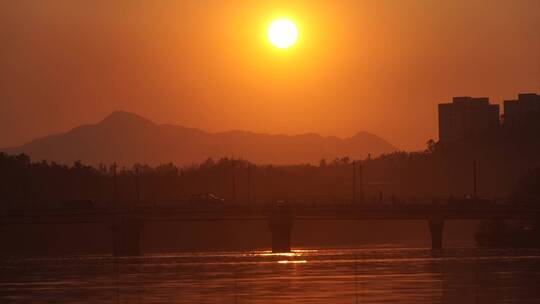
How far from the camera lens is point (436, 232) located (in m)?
188

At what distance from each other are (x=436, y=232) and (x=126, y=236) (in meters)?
37.2

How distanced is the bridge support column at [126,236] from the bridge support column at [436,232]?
3540 centimetres

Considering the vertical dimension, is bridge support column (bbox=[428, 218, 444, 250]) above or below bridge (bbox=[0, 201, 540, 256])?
below

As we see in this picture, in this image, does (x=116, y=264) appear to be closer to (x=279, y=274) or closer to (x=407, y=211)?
(x=279, y=274)

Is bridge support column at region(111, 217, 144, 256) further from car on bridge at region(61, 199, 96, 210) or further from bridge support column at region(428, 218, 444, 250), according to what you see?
bridge support column at region(428, 218, 444, 250)

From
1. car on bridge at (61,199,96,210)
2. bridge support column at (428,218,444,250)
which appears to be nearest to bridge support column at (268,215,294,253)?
bridge support column at (428,218,444,250)

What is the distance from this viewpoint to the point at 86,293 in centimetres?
9631

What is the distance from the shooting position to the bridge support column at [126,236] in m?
184

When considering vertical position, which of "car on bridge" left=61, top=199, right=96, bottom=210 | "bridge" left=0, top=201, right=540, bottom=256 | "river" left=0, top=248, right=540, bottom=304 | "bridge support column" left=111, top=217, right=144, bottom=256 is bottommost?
"river" left=0, top=248, right=540, bottom=304

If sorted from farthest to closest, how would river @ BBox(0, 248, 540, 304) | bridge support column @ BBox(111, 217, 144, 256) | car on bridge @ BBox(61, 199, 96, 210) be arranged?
1. car on bridge @ BBox(61, 199, 96, 210)
2. bridge support column @ BBox(111, 217, 144, 256)
3. river @ BBox(0, 248, 540, 304)

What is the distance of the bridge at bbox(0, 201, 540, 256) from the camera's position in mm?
182250

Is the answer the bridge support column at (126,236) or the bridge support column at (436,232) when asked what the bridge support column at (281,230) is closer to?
the bridge support column at (126,236)

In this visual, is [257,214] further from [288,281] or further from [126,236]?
[288,281]

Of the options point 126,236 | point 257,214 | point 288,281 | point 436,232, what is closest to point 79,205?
point 126,236
